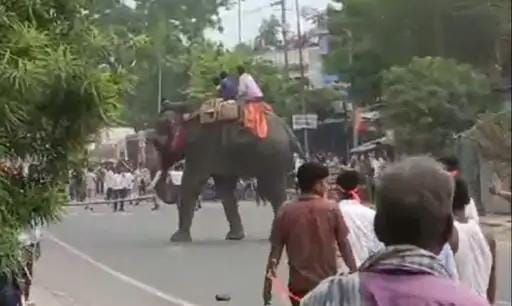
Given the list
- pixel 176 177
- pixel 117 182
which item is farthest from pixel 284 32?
pixel 176 177

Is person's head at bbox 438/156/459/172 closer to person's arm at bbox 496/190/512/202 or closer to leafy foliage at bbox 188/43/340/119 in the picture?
person's arm at bbox 496/190/512/202

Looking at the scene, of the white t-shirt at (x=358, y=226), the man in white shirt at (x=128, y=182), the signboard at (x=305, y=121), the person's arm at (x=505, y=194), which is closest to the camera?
the person's arm at (x=505, y=194)

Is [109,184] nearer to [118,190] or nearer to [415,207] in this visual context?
[118,190]

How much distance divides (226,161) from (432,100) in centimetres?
677

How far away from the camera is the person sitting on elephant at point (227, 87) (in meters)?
11.1

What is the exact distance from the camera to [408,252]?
3.10m

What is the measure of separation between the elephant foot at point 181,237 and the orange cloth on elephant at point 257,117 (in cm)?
121

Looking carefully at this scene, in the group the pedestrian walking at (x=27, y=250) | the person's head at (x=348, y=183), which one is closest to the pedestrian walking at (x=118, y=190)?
the pedestrian walking at (x=27, y=250)

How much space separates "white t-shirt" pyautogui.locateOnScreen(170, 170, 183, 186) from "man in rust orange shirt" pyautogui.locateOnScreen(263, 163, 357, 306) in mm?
7421

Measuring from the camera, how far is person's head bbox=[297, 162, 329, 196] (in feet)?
23.0

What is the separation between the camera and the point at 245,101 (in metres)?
12.4

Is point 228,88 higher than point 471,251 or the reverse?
higher

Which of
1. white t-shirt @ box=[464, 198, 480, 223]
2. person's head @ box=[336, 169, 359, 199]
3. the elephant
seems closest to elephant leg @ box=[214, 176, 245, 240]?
the elephant

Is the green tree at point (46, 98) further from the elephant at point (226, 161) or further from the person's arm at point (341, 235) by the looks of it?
the elephant at point (226, 161)
